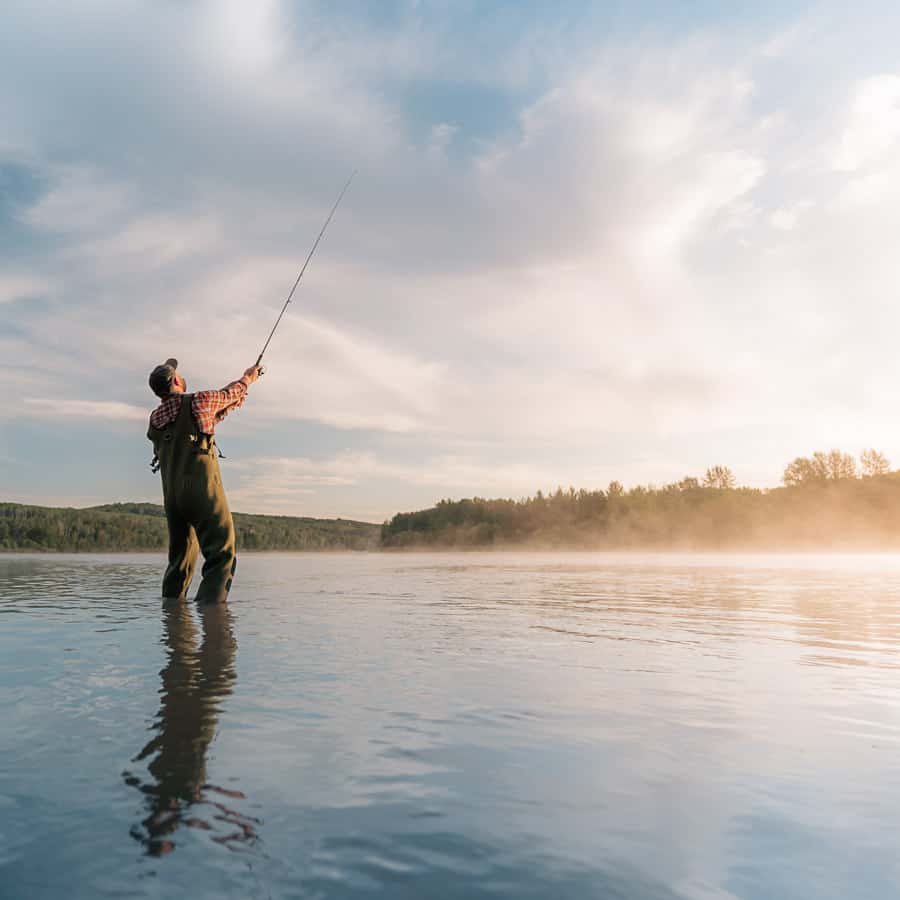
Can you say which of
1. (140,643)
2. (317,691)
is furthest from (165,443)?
(317,691)

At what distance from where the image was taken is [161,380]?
9070 millimetres

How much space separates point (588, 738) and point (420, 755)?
76cm

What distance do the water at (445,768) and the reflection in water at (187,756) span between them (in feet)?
0.04

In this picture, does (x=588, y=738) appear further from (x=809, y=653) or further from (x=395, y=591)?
(x=395, y=591)

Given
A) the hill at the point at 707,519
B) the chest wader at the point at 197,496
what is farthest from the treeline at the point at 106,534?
the chest wader at the point at 197,496

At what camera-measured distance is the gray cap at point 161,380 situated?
9.07 m

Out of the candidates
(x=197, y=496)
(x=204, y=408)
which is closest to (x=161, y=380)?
(x=204, y=408)

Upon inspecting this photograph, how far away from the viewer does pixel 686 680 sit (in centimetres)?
439

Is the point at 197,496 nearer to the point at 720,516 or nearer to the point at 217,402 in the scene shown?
the point at 217,402

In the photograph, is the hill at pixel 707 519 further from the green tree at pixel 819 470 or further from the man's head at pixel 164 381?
the man's head at pixel 164 381

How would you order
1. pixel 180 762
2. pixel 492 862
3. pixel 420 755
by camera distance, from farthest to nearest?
pixel 420 755 < pixel 180 762 < pixel 492 862

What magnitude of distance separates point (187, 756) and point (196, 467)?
6.65 metres

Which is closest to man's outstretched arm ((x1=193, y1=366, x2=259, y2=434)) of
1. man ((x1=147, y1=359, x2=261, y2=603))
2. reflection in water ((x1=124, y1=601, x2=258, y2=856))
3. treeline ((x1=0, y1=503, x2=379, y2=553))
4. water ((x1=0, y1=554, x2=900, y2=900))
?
man ((x1=147, y1=359, x2=261, y2=603))

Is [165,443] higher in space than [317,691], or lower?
higher
